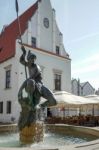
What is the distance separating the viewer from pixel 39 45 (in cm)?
3188

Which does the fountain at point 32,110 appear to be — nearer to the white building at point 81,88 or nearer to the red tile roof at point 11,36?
the red tile roof at point 11,36

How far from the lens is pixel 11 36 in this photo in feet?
110

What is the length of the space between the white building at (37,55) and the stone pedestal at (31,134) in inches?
776

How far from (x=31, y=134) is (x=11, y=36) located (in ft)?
84.7

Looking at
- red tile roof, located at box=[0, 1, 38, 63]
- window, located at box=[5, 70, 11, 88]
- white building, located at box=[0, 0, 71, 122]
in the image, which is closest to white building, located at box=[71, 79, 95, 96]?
white building, located at box=[0, 0, 71, 122]

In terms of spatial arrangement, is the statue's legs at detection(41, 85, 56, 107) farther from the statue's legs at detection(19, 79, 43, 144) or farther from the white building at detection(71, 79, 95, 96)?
the white building at detection(71, 79, 95, 96)

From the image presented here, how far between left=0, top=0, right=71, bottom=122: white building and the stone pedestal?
1972 cm

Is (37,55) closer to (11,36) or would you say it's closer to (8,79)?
(8,79)

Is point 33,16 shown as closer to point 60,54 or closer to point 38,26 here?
point 38,26

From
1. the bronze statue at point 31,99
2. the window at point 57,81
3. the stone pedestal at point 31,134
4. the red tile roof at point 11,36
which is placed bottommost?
the stone pedestal at point 31,134

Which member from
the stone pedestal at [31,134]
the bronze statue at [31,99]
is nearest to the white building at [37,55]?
the bronze statue at [31,99]

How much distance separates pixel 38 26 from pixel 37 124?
78.4 ft

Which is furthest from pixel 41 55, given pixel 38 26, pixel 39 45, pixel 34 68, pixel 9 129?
pixel 34 68

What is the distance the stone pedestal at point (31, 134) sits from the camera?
8.85 meters
